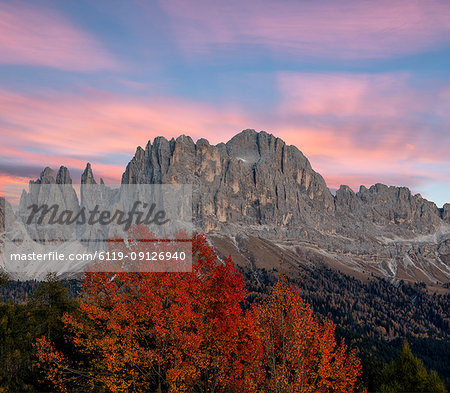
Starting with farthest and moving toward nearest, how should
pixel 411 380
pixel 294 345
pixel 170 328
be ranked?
pixel 411 380, pixel 170 328, pixel 294 345

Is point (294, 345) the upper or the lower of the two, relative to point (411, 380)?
upper

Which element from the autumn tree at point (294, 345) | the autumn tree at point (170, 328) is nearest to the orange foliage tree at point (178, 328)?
A: the autumn tree at point (170, 328)

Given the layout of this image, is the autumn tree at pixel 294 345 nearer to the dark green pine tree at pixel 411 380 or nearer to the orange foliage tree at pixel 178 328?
the orange foliage tree at pixel 178 328

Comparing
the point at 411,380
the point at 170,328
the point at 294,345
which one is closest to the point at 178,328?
the point at 170,328

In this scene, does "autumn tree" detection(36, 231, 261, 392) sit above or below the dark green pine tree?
above

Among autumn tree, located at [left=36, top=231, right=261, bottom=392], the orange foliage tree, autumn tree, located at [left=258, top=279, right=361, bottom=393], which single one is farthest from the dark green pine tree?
autumn tree, located at [left=36, top=231, right=261, bottom=392]

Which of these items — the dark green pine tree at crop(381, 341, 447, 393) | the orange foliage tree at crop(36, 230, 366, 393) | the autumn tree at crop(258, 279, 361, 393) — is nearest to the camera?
the autumn tree at crop(258, 279, 361, 393)

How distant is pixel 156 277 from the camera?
23.0 metres

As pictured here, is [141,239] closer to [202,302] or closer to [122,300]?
[122,300]

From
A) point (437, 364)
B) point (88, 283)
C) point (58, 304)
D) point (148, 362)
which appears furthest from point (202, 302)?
point (437, 364)

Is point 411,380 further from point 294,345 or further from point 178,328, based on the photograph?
point 178,328

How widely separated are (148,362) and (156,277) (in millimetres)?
5403

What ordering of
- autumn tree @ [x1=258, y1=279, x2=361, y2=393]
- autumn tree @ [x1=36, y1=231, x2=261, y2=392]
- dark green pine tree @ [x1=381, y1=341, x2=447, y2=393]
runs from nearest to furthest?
1. autumn tree @ [x1=258, y1=279, x2=361, y2=393]
2. autumn tree @ [x1=36, y1=231, x2=261, y2=392]
3. dark green pine tree @ [x1=381, y1=341, x2=447, y2=393]

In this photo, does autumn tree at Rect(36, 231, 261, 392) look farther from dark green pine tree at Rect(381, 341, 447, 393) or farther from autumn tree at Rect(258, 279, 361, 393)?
dark green pine tree at Rect(381, 341, 447, 393)
